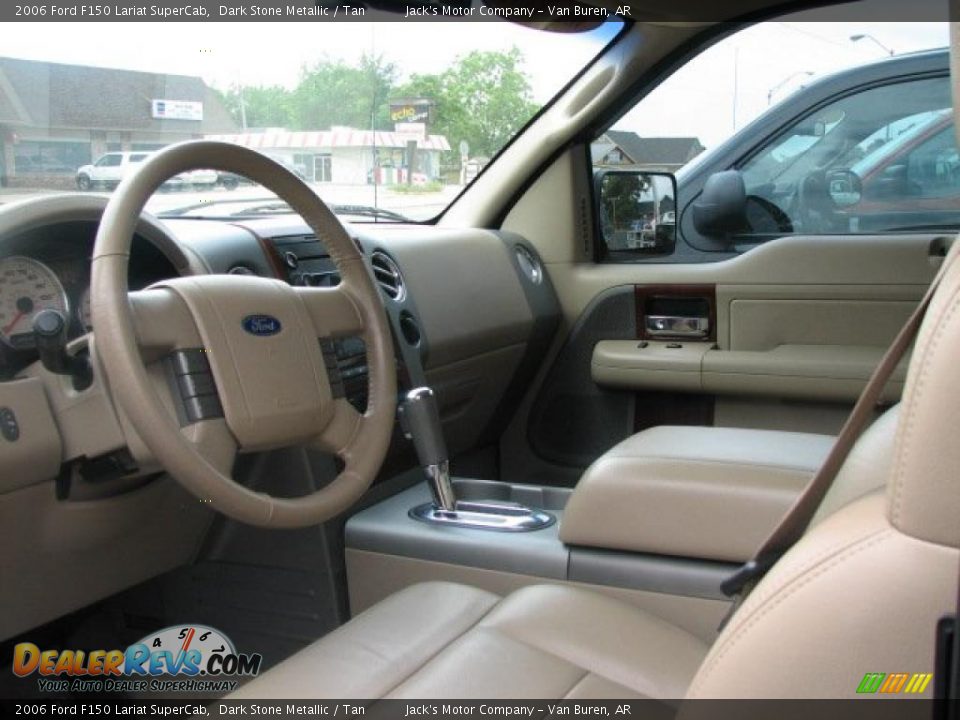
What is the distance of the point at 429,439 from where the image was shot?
80.3 inches

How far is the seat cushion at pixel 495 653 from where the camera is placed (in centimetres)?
132

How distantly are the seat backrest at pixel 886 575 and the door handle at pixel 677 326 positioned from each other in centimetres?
208

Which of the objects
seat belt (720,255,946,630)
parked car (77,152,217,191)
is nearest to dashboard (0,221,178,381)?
parked car (77,152,217,191)

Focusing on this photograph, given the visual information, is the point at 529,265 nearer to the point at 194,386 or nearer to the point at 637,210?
the point at 637,210

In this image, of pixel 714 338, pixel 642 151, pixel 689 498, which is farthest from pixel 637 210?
pixel 689 498

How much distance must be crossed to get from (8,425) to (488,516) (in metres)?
0.90

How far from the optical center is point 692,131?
9.87 ft

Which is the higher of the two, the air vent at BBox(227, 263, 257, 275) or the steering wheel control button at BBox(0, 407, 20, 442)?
the air vent at BBox(227, 263, 257, 275)

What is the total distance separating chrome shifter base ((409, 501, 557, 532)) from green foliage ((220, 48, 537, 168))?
87 cm

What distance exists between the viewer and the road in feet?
6.59

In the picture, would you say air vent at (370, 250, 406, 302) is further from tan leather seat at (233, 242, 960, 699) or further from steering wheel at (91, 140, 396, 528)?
tan leather seat at (233, 242, 960, 699)

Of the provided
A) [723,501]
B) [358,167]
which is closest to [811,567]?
[723,501]

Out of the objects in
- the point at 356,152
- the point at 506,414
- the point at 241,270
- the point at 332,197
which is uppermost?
the point at 356,152

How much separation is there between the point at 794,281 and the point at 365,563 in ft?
4.78
